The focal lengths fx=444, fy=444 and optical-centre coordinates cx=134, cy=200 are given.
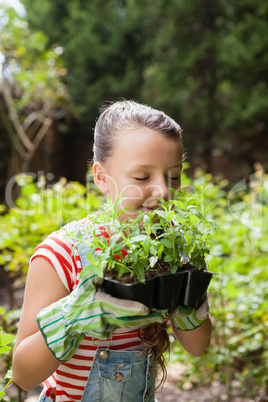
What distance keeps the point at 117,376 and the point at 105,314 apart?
317 mm

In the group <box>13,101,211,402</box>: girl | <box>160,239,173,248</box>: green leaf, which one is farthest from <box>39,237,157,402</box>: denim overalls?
<box>160,239,173,248</box>: green leaf

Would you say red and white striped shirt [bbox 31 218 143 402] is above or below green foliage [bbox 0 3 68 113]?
below

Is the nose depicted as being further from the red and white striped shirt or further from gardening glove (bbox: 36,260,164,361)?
gardening glove (bbox: 36,260,164,361)

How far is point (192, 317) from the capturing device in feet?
3.70

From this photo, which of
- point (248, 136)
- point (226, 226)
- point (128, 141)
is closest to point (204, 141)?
point (248, 136)

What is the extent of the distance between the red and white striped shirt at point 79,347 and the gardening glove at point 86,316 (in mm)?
134

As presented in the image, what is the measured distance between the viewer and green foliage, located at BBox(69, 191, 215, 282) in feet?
2.89

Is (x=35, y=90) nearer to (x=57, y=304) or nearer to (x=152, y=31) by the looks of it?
(x=152, y=31)

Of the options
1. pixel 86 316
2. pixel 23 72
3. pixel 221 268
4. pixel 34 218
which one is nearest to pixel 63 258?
pixel 86 316

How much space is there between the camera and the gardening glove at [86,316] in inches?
34.8

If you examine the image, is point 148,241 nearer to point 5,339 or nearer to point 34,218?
point 5,339

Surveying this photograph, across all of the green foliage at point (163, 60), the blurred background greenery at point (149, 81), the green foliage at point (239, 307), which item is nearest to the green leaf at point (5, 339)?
the green foliage at point (239, 307)

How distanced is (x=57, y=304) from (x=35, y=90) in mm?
5275

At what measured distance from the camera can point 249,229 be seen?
3.00 metres
